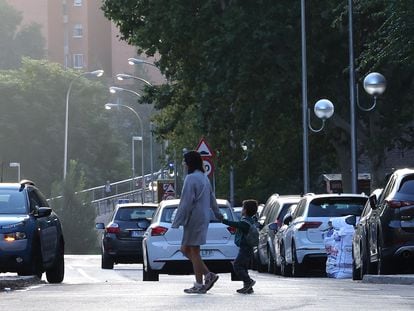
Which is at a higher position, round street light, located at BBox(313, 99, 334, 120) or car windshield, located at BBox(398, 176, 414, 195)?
round street light, located at BBox(313, 99, 334, 120)

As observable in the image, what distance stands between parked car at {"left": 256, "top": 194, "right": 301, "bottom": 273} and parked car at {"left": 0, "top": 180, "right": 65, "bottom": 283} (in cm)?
Result: 792

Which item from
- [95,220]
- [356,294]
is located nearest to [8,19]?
[95,220]

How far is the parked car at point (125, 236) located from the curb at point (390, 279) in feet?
58.5

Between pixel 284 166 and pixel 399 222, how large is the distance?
39176 mm

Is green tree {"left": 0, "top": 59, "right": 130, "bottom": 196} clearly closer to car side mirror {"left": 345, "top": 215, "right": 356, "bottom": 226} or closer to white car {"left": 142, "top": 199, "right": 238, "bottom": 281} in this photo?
white car {"left": 142, "top": 199, "right": 238, "bottom": 281}

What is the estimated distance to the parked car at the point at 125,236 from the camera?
43.1 m

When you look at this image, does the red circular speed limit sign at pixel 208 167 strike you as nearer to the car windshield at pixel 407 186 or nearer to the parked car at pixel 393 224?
the parked car at pixel 393 224

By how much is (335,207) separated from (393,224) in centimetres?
659

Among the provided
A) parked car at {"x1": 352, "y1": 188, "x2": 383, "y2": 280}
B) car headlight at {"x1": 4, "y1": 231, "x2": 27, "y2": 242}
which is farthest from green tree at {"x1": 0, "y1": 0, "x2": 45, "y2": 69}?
car headlight at {"x1": 4, "y1": 231, "x2": 27, "y2": 242}

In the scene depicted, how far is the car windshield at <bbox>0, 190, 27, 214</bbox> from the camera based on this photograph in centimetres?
2700

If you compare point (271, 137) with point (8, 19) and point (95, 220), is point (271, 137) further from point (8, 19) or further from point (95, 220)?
point (8, 19)

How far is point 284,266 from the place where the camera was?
111 ft

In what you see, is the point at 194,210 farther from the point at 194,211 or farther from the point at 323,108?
the point at 323,108

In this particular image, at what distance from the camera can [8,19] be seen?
533 feet
